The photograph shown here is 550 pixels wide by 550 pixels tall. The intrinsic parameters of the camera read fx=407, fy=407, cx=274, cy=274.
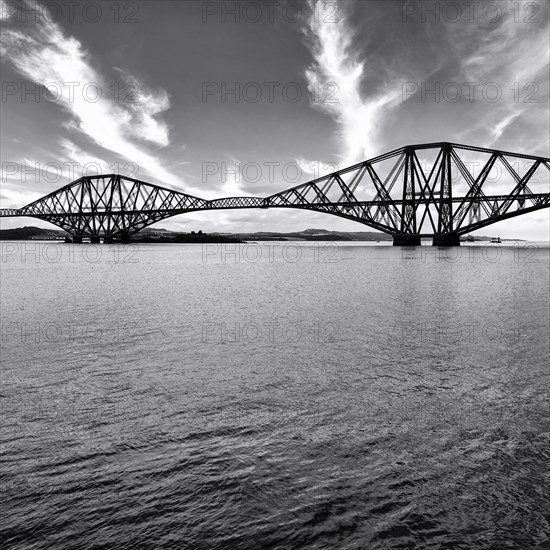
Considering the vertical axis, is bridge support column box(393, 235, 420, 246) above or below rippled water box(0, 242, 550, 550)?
above

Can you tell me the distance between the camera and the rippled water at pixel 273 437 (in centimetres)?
377

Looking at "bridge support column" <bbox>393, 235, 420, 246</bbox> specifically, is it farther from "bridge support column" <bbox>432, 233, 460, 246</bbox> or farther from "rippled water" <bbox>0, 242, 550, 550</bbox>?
"rippled water" <bbox>0, 242, 550, 550</bbox>

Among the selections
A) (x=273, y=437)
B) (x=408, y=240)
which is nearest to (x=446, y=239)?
(x=408, y=240)

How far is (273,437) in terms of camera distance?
18.1 ft

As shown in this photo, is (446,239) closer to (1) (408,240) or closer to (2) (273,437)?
(1) (408,240)

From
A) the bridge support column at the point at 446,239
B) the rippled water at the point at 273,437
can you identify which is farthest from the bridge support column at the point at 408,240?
the rippled water at the point at 273,437

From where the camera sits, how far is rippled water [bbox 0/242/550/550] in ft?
12.4

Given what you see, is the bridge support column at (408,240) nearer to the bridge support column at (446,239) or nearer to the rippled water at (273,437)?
the bridge support column at (446,239)

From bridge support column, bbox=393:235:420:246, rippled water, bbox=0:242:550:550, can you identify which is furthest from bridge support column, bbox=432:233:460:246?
rippled water, bbox=0:242:550:550

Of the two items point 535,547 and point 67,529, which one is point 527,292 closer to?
point 535,547

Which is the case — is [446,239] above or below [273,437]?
above

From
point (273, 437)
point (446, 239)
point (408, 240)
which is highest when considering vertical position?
point (446, 239)

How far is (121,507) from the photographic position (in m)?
3.99

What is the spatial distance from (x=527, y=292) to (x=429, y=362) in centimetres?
1601
